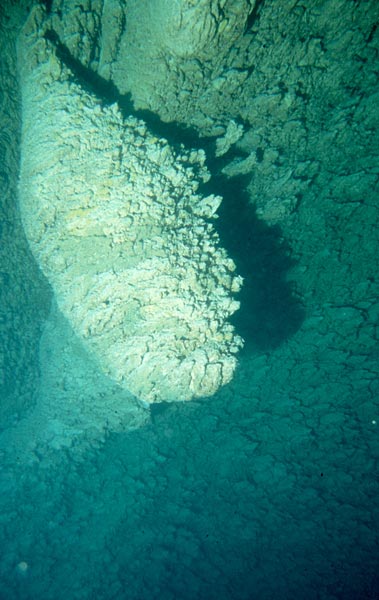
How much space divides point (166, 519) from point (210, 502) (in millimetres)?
438

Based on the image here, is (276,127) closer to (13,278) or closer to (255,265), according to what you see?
(255,265)

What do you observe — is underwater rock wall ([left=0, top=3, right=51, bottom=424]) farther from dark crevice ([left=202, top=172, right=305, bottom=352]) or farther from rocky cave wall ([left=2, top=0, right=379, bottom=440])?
dark crevice ([left=202, top=172, right=305, bottom=352])

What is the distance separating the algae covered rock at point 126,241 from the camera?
1.88m

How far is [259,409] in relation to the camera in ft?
8.80

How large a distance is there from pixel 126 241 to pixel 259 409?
1.70m

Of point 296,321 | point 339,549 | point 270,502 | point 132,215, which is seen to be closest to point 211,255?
point 132,215

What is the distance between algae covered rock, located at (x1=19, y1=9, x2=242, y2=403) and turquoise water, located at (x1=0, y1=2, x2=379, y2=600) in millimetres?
454

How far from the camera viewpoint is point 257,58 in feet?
7.48

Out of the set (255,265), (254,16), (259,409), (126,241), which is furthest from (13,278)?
(254,16)

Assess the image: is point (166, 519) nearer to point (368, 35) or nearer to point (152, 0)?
point (152, 0)

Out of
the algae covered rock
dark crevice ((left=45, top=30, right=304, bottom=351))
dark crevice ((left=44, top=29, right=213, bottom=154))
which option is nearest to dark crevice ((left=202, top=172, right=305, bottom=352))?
dark crevice ((left=45, top=30, right=304, bottom=351))

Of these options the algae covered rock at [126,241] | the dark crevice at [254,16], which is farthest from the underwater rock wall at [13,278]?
the dark crevice at [254,16]

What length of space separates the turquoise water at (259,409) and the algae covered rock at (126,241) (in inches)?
17.9

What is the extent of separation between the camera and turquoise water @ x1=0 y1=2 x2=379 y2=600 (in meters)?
2.37
